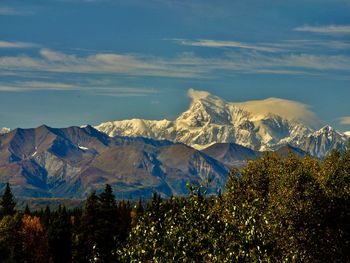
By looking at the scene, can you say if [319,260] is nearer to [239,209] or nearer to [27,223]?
[239,209]

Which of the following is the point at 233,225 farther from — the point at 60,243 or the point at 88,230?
the point at 60,243

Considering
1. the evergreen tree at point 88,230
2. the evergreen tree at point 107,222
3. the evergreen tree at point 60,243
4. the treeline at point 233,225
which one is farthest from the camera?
the evergreen tree at point 60,243

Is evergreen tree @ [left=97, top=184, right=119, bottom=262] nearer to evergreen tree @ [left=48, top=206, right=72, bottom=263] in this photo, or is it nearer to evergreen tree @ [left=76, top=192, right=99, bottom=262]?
evergreen tree @ [left=76, top=192, right=99, bottom=262]

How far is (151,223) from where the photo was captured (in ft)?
132

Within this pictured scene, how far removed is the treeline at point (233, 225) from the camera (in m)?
38.7

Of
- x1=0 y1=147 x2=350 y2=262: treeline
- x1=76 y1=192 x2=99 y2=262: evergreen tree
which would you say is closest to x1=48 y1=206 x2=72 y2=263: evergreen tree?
x1=0 y1=147 x2=350 y2=262: treeline

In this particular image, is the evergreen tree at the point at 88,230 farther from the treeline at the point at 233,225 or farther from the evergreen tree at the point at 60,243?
the evergreen tree at the point at 60,243

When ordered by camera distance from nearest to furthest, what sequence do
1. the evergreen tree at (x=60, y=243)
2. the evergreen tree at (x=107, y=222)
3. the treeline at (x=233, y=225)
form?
the treeline at (x=233, y=225)
the evergreen tree at (x=107, y=222)
the evergreen tree at (x=60, y=243)

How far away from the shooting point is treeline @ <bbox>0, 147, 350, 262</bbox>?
3869 centimetres

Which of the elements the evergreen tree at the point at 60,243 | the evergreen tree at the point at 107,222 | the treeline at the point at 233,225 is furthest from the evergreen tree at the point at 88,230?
the evergreen tree at the point at 60,243

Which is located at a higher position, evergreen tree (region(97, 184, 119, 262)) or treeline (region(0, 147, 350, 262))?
treeline (region(0, 147, 350, 262))

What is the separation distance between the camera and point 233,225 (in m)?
39.5

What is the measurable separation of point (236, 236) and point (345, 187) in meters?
50.0

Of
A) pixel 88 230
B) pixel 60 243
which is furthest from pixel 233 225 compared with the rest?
pixel 60 243
